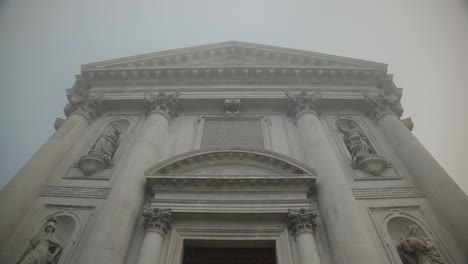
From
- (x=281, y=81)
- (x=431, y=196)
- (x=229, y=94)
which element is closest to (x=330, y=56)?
(x=281, y=81)

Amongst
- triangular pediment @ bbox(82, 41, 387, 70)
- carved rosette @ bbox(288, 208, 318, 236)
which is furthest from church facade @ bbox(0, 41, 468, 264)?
triangular pediment @ bbox(82, 41, 387, 70)

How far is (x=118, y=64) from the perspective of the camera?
14.1 meters

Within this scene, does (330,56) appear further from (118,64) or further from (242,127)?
(118,64)

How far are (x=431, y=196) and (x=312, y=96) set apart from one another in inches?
230

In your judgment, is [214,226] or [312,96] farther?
[312,96]

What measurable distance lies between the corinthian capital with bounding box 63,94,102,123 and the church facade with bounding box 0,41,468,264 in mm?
58

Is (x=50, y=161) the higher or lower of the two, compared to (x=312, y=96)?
lower

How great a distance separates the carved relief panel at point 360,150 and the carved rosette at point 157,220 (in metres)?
6.26

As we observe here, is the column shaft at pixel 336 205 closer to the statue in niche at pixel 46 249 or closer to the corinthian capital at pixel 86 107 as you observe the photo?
the statue in niche at pixel 46 249

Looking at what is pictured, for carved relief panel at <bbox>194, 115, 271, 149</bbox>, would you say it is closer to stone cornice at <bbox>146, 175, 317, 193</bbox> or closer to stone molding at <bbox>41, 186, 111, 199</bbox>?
stone cornice at <bbox>146, 175, 317, 193</bbox>

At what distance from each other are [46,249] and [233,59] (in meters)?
11.8

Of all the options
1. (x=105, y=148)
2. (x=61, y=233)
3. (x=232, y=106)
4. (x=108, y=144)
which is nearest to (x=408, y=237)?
(x=232, y=106)

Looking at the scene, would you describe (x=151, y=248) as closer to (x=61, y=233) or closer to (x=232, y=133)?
(x=61, y=233)

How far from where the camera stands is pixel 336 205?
7.97 metres
